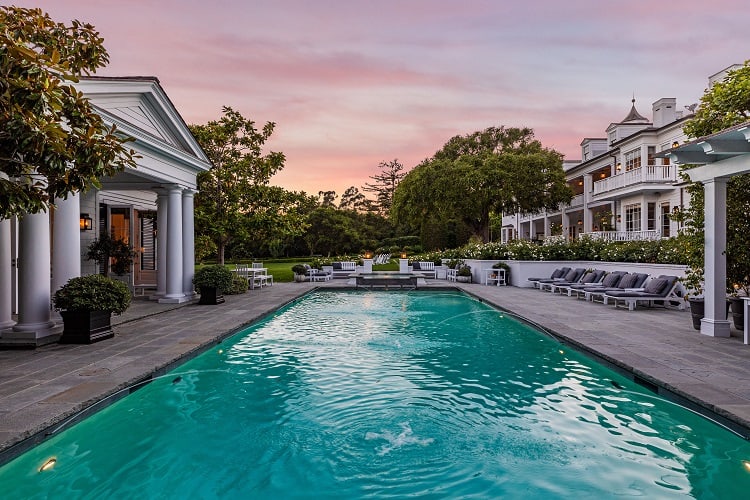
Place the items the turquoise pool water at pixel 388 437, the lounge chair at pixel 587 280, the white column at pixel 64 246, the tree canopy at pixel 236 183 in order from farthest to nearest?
the tree canopy at pixel 236 183 < the lounge chair at pixel 587 280 < the white column at pixel 64 246 < the turquoise pool water at pixel 388 437

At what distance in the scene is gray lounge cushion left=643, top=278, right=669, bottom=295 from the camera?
11.3 metres

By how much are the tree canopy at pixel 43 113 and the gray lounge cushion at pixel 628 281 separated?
1246cm

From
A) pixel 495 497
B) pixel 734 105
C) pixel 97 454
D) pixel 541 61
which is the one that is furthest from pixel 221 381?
pixel 541 61

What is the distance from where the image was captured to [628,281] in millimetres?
12500

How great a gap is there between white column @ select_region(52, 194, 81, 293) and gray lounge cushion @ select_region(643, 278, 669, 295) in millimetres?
12680

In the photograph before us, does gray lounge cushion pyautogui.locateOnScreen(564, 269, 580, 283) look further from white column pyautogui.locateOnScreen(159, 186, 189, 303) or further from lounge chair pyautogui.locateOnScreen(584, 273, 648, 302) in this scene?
white column pyautogui.locateOnScreen(159, 186, 189, 303)

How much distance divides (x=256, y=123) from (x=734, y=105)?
1489cm

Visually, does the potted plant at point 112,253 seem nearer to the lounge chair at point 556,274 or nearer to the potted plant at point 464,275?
the potted plant at point 464,275

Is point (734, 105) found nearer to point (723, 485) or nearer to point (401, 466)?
point (723, 485)

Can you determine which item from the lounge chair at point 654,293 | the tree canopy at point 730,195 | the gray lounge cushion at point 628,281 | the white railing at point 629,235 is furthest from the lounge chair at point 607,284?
the white railing at point 629,235

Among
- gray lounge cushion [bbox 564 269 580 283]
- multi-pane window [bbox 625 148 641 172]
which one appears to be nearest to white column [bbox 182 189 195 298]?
gray lounge cushion [bbox 564 269 580 283]

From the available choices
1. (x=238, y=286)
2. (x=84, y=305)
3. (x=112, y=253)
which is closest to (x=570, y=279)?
(x=238, y=286)

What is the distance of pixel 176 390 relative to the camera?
551 cm

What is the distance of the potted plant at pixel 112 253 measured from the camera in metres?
13.5
